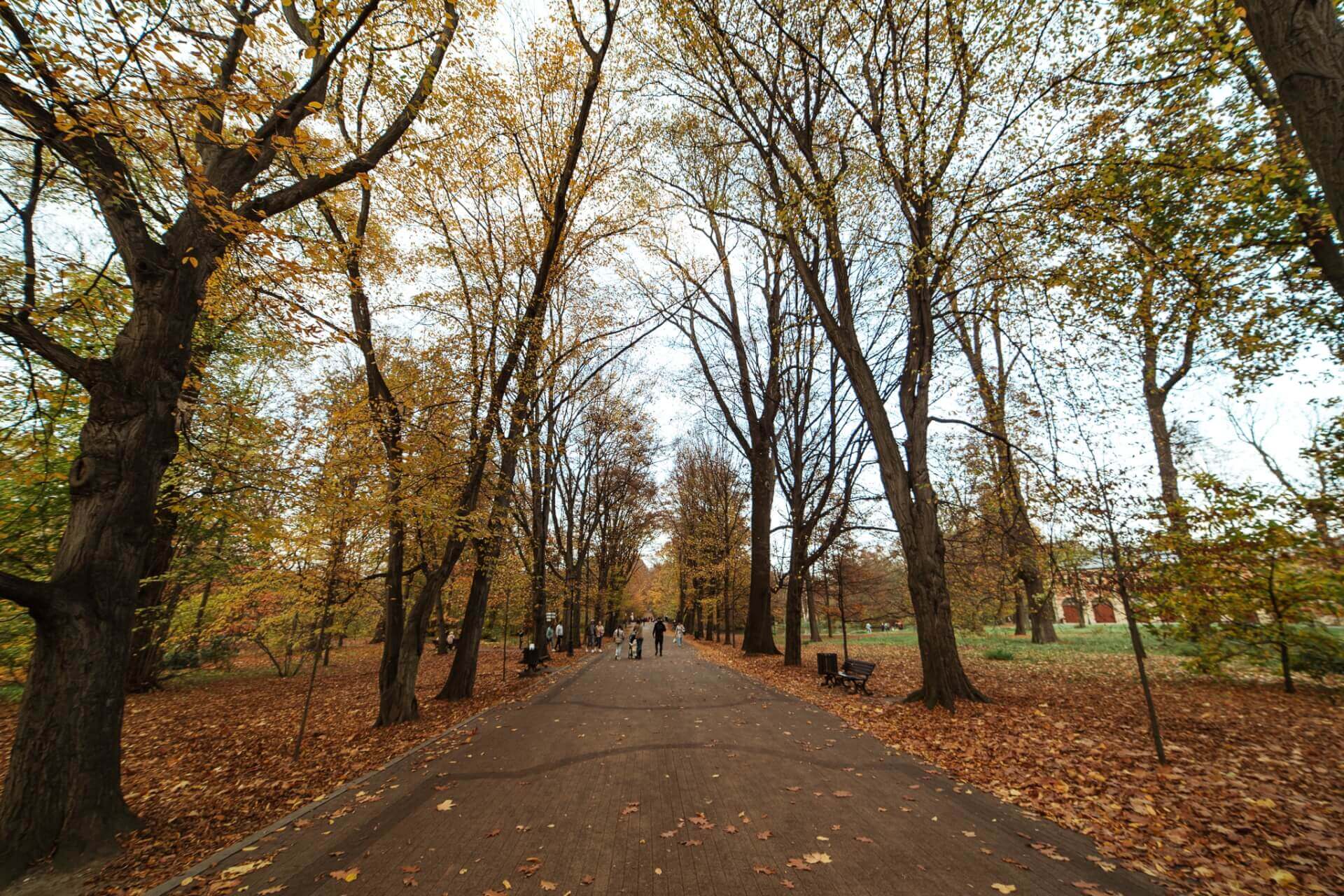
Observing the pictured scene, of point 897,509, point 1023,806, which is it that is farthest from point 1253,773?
point 897,509

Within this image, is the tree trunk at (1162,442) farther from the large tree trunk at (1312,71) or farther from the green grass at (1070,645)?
the large tree trunk at (1312,71)

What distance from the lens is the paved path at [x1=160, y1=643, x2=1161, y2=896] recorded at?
3.56m

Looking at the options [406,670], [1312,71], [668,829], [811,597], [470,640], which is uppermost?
[1312,71]

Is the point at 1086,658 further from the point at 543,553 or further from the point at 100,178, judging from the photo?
the point at 100,178

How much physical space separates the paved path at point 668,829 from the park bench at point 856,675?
3.89 meters

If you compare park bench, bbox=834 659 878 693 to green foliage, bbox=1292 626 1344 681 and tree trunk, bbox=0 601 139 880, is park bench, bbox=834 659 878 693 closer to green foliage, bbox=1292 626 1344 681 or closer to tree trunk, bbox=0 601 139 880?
green foliage, bbox=1292 626 1344 681

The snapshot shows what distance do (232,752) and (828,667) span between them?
11.7 metres

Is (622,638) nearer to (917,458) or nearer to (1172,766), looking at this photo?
(917,458)

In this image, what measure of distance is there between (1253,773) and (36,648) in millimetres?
11508

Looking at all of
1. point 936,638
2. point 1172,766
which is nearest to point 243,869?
point 1172,766

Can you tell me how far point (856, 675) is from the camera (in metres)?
11.3

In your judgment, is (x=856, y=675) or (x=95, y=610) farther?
(x=856, y=675)

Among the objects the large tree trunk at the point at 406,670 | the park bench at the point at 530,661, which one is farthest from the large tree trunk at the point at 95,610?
the park bench at the point at 530,661

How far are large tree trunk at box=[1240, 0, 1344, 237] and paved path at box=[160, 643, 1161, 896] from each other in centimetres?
492
